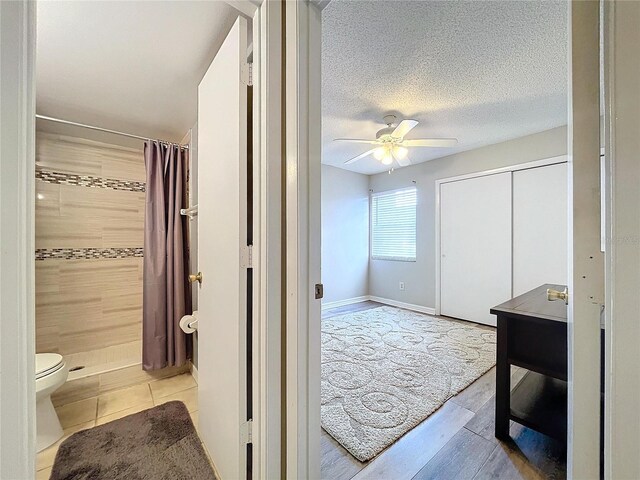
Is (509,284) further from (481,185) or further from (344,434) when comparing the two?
(344,434)

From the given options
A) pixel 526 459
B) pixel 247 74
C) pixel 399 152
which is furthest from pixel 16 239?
pixel 399 152

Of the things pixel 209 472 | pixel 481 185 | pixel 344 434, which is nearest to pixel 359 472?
pixel 344 434

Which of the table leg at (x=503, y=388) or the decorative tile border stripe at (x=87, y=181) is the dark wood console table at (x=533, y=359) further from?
the decorative tile border stripe at (x=87, y=181)

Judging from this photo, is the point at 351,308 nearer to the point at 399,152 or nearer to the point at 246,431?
the point at 399,152

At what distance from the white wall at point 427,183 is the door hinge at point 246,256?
10.0ft

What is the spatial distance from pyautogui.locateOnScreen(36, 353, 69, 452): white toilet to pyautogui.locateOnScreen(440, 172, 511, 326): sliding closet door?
4.01 meters

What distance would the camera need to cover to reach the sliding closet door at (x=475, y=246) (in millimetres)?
3277

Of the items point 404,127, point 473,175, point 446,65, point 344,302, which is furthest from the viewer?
point 344,302

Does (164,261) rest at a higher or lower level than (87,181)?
lower

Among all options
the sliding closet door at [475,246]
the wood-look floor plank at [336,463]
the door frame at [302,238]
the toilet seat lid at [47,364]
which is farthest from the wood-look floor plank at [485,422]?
the toilet seat lid at [47,364]

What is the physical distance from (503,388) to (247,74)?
2014mm

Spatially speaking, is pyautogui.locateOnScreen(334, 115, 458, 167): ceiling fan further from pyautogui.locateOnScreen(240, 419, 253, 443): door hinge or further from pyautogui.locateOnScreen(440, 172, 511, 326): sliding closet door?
pyautogui.locateOnScreen(240, 419, 253, 443): door hinge

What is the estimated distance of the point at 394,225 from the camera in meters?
4.47

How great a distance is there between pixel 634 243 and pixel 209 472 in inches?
67.9
